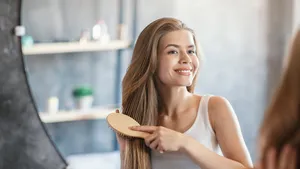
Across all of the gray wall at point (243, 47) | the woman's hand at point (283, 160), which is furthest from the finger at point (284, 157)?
the gray wall at point (243, 47)

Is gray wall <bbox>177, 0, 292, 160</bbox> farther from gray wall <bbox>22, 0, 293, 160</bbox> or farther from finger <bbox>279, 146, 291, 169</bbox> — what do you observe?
finger <bbox>279, 146, 291, 169</bbox>

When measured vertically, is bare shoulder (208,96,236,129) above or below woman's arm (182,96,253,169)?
above

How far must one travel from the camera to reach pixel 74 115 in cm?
Result: 161

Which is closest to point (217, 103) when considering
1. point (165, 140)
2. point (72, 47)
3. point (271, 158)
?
point (165, 140)

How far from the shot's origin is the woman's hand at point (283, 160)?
0.47 m

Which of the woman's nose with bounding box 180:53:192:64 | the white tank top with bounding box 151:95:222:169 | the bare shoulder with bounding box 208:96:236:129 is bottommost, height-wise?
the white tank top with bounding box 151:95:222:169

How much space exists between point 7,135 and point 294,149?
125 centimetres

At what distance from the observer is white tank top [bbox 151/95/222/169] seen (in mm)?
906

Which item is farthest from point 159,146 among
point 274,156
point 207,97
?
point 274,156

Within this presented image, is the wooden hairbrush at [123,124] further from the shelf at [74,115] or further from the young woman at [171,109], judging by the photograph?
the shelf at [74,115]

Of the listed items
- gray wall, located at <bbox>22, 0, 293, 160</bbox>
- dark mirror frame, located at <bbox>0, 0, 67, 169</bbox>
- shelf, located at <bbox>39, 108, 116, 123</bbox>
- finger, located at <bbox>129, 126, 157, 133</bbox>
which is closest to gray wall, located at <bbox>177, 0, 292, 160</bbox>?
gray wall, located at <bbox>22, 0, 293, 160</bbox>

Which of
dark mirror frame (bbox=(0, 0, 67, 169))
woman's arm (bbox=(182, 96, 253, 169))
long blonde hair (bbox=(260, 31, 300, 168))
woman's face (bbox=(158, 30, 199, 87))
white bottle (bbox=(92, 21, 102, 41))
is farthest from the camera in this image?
white bottle (bbox=(92, 21, 102, 41))

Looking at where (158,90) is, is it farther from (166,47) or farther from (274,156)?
(274,156)

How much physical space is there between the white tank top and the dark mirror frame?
737 mm
